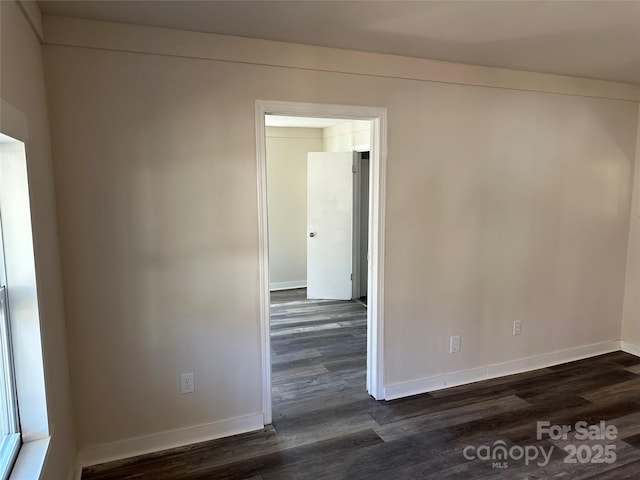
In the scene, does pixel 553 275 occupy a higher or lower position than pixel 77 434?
higher

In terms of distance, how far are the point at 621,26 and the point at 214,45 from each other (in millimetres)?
2199

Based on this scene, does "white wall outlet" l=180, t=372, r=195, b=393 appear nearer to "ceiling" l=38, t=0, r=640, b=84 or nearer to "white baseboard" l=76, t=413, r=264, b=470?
"white baseboard" l=76, t=413, r=264, b=470

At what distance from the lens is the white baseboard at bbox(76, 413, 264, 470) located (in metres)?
2.40

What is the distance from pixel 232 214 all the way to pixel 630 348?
3853 millimetres

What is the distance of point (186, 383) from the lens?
2.56 m

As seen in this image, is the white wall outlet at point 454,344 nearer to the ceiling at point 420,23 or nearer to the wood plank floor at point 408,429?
the wood plank floor at point 408,429

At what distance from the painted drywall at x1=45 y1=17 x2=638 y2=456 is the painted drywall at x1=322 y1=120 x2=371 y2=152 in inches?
87.5

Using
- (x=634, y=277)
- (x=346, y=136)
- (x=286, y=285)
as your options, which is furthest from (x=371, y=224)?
(x=286, y=285)

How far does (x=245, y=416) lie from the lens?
2719 millimetres

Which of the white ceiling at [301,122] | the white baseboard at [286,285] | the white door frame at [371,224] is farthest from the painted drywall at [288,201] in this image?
the white door frame at [371,224]

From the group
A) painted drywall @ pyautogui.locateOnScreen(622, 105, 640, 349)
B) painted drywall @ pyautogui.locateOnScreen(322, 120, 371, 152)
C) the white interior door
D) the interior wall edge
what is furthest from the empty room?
painted drywall @ pyautogui.locateOnScreen(322, 120, 371, 152)

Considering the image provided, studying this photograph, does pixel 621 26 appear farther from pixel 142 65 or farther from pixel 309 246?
pixel 309 246

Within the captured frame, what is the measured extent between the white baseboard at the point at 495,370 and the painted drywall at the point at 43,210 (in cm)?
203

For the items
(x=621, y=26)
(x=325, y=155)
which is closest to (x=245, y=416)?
(x=621, y=26)
